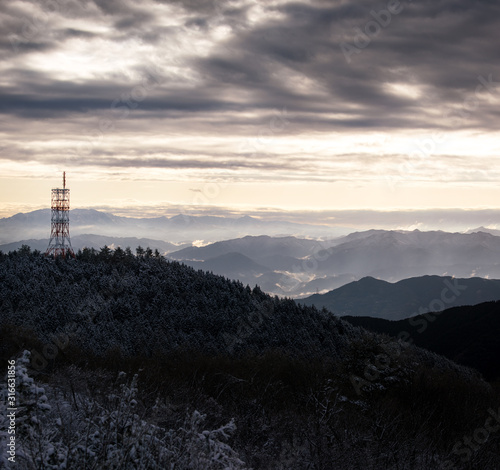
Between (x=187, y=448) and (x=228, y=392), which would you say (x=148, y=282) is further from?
(x=187, y=448)

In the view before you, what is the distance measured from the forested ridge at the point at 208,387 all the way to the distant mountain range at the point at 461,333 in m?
42.8

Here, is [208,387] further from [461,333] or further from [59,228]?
[461,333]

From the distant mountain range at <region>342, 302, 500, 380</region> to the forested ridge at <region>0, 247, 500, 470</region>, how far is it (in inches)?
1687

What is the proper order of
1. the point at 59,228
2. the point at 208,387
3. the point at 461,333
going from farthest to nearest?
the point at 461,333, the point at 59,228, the point at 208,387

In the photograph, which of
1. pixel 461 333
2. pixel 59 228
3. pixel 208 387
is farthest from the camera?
pixel 461 333

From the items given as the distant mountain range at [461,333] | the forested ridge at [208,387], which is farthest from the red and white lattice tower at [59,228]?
the distant mountain range at [461,333]

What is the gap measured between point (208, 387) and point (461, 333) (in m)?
154

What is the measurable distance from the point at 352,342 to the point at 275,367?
8188 mm

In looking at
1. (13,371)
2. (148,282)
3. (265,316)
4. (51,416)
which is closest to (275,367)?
(51,416)

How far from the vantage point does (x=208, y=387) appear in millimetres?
29875

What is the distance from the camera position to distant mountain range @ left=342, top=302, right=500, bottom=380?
133 m

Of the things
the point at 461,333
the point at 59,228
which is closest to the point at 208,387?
the point at 59,228

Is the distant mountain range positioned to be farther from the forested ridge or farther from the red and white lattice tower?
the red and white lattice tower

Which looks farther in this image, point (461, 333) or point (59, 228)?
point (461, 333)
